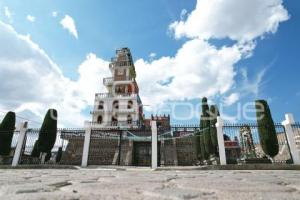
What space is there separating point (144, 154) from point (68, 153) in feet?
22.8

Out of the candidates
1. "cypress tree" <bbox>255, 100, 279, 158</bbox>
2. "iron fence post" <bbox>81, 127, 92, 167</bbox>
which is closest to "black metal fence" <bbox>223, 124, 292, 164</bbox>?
"cypress tree" <bbox>255, 100, 279, 158</bbox>

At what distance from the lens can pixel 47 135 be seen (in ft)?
44.6

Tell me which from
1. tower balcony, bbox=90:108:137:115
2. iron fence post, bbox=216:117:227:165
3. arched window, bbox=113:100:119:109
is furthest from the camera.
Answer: arched window, bbox=113:100:119:109

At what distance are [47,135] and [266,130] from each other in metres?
14.0

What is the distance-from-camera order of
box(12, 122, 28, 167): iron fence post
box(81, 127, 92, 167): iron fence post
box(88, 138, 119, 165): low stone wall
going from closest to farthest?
1. box(81, 127, 92, 167): iron fence post
2. box(12, 122, 28, 167): iron fence post
3. box(88, 138, 119, 165): low stone wall

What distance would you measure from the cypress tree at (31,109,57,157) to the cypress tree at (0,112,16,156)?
1.61 metres

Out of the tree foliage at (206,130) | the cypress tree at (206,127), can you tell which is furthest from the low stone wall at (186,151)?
the cypress tree at (206,127)

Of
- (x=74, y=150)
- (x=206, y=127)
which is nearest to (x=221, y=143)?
(x=206, y=127)

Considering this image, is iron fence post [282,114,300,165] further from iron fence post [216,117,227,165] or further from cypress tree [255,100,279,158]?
iron fence post [216,117,227,165]

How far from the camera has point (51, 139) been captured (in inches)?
546

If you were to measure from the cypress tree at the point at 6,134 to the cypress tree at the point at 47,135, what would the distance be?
5.28ft

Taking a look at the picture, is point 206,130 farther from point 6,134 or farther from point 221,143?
point 6,134

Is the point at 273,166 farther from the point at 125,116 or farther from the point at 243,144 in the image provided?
the point at 125,116

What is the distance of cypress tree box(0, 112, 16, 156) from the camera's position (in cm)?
1307
